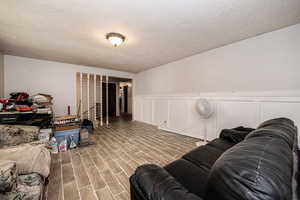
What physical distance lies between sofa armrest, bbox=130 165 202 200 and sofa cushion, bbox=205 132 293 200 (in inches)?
6.6

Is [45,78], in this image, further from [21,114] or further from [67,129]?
[67,129]

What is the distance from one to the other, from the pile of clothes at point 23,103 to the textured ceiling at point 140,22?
1215 millimetres

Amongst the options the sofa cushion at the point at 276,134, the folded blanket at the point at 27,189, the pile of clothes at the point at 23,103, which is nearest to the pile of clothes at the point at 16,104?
the pile of clothes at the point at 23,103

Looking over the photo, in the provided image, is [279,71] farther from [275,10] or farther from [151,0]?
[151,0]

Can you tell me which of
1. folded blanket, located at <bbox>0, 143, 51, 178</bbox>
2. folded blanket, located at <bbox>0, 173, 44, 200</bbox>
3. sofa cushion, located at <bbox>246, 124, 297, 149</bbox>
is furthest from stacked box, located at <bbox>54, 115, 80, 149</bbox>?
sofa cushion, located at <bbox>246, 124, 297, 149</bbox>

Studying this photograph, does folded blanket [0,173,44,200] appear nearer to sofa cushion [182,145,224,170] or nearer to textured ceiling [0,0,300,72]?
sofa cushion [182,145,224,170]

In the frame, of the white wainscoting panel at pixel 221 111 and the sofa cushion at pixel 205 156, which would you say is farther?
the white wainscoting panel at pixel 221 111

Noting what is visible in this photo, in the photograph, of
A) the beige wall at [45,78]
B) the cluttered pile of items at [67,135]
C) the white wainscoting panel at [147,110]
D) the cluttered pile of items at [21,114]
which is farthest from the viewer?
the white wainscoting panel at [147,110]

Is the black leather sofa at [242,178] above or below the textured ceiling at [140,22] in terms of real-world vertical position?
below

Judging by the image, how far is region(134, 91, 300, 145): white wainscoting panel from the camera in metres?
2.04

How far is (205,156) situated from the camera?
1365 mm

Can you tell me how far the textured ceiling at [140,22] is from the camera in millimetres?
1518

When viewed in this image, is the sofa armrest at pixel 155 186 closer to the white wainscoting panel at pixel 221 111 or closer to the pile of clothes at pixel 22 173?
the pile of clothes at pixel 22 173

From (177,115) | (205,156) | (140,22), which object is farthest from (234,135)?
(140,22)
